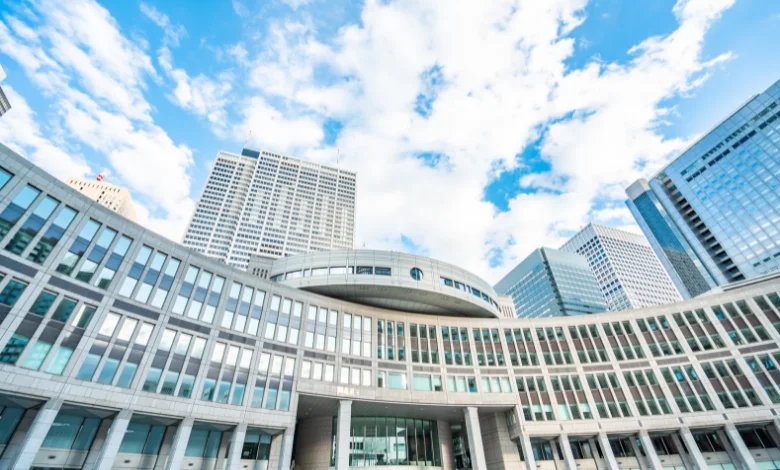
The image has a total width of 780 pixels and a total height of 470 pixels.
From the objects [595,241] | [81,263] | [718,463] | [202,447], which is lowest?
[718,463]

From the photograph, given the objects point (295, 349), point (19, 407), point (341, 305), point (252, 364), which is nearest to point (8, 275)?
point (19, 407)

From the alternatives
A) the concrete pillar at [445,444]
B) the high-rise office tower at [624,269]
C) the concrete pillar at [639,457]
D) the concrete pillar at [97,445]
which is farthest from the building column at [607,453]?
the high-rise office tower at [624,269]

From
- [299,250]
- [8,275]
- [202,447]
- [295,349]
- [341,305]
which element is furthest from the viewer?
[299,250]

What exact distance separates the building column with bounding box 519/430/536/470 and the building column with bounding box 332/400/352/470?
2166 cm

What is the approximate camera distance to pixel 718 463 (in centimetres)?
4219

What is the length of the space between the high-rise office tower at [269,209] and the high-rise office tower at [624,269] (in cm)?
12217

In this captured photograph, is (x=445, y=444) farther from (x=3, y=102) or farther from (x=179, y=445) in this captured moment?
(x=3, y=102)

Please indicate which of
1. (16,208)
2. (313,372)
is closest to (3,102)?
(16,208)

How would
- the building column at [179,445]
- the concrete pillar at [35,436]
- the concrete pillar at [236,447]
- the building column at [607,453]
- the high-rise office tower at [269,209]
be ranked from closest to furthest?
the concrete pillar at [35,436] < the building column at [179,445] < the concrete pillar at [236,447] < the building column at [607,453] < the high-rise office tower at [269,209]

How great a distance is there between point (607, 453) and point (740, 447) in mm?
13771

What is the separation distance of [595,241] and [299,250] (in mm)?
148136

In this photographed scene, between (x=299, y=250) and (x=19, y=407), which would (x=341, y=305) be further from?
(x=299, y=250)

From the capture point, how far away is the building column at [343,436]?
38.1 metres

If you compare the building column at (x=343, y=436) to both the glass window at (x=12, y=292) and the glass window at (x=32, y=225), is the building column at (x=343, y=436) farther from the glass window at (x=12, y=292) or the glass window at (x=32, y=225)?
the glass window at (x=32, y=225)
